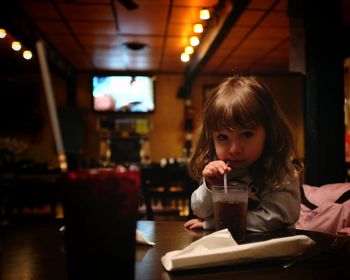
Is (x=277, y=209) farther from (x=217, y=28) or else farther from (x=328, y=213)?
(x=217, y=28)

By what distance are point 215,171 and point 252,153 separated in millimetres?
158

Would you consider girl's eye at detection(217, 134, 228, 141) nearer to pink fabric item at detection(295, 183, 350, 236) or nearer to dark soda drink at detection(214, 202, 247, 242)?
dark soda drink at detection(214, 202, 247, 242)

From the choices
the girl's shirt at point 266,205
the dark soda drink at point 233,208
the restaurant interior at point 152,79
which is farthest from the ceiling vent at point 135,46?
the dark soda drink at point 233,208

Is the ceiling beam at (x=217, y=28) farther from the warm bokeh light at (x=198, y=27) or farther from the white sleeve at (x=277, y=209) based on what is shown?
the white sleeve at (x=277, y=209)

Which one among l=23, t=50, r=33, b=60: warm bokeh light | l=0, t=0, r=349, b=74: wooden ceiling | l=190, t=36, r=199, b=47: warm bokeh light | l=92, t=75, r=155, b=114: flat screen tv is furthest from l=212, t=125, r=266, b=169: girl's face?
l=92, t=75, r=155, b=114: flat screen tv

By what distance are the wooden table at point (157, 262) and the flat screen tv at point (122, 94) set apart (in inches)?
264

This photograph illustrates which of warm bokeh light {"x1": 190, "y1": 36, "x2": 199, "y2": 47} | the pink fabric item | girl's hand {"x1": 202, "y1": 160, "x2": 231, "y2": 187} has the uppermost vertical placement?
warm bokeh light {"x1": 190, "y1": 36, "x2": 199, "y2": 47}

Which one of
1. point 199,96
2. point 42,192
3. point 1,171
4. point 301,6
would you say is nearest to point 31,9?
point 42,192

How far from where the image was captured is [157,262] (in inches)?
28.3

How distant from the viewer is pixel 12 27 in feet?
14.4

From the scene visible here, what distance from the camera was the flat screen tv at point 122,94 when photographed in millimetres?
7633

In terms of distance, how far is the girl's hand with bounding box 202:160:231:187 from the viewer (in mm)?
953

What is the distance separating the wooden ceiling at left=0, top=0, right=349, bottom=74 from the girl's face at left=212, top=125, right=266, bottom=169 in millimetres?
2881

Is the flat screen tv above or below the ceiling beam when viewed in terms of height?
below
